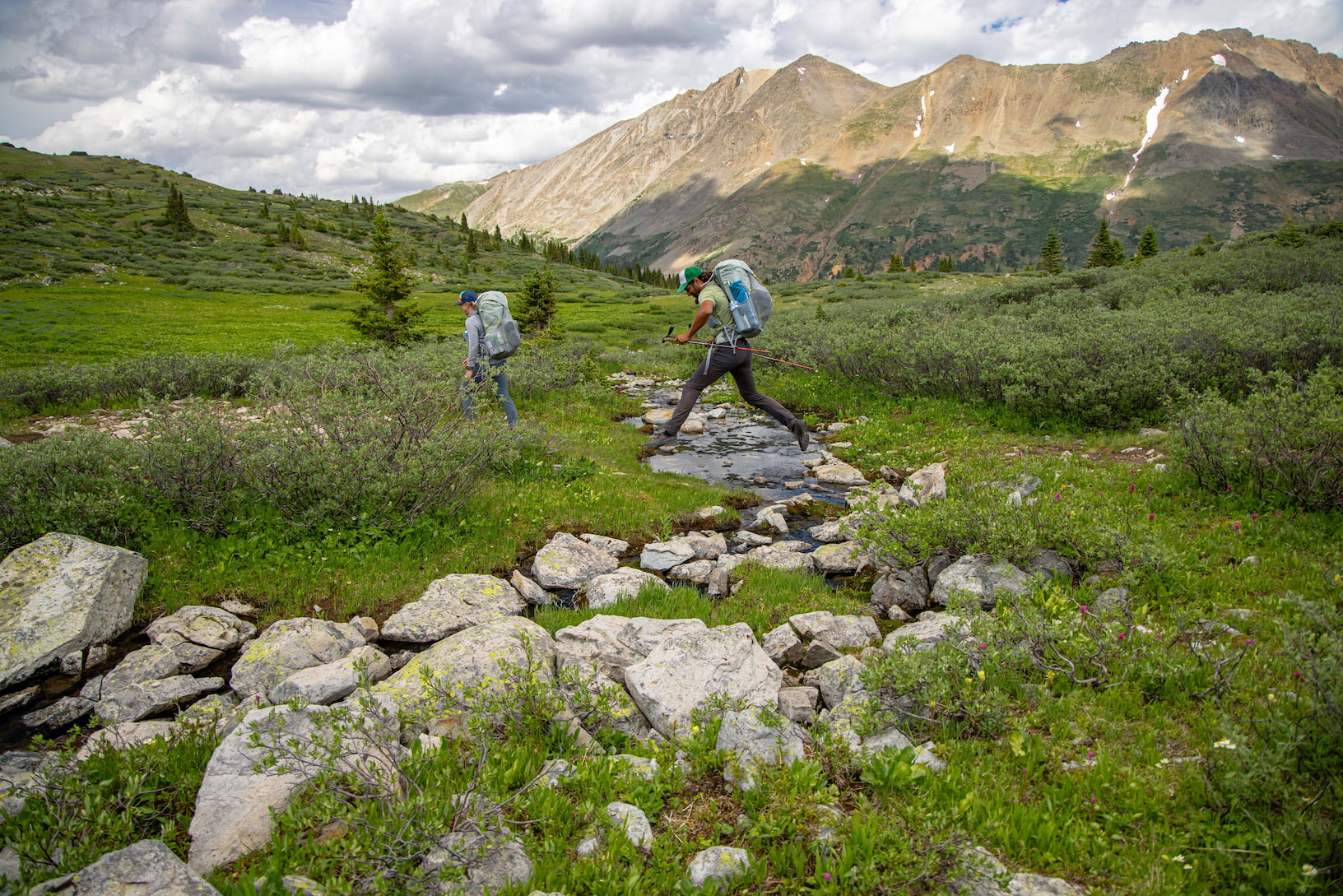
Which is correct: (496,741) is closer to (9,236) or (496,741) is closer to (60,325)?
(60,325)

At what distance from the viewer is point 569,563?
8.63 m

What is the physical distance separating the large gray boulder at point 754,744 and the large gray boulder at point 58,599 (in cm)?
646

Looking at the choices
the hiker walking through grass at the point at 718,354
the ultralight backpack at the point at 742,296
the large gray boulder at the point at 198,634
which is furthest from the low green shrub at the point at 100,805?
the ultralight backpack at the point at 742,296

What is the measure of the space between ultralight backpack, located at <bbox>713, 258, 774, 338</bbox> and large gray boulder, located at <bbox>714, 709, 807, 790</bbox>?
875 cm

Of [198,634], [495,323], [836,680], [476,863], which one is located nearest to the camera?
[476,863]

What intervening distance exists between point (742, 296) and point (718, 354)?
129 cm

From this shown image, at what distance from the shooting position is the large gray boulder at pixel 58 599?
590 centimetres

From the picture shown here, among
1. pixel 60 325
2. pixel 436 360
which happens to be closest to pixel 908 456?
pixel 436 360

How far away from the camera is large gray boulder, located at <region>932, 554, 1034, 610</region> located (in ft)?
20.5

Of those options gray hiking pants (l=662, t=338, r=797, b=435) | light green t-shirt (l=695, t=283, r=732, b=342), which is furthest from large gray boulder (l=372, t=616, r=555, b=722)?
light green t-shirt (l=695, t=283, r=732, b=342)

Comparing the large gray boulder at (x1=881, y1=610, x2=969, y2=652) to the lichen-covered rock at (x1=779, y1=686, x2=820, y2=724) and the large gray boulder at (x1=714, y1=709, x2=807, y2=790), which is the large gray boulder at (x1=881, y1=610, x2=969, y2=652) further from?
the large gray boulder at (x1=714, y1=709, x2=807, y2=790)

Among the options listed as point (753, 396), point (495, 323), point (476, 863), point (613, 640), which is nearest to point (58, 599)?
point (613, 640)

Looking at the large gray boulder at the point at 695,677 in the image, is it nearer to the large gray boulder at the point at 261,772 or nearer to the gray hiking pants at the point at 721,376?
the large gray boulder at the point at 261,772

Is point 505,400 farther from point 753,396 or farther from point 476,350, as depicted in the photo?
point 753,396
